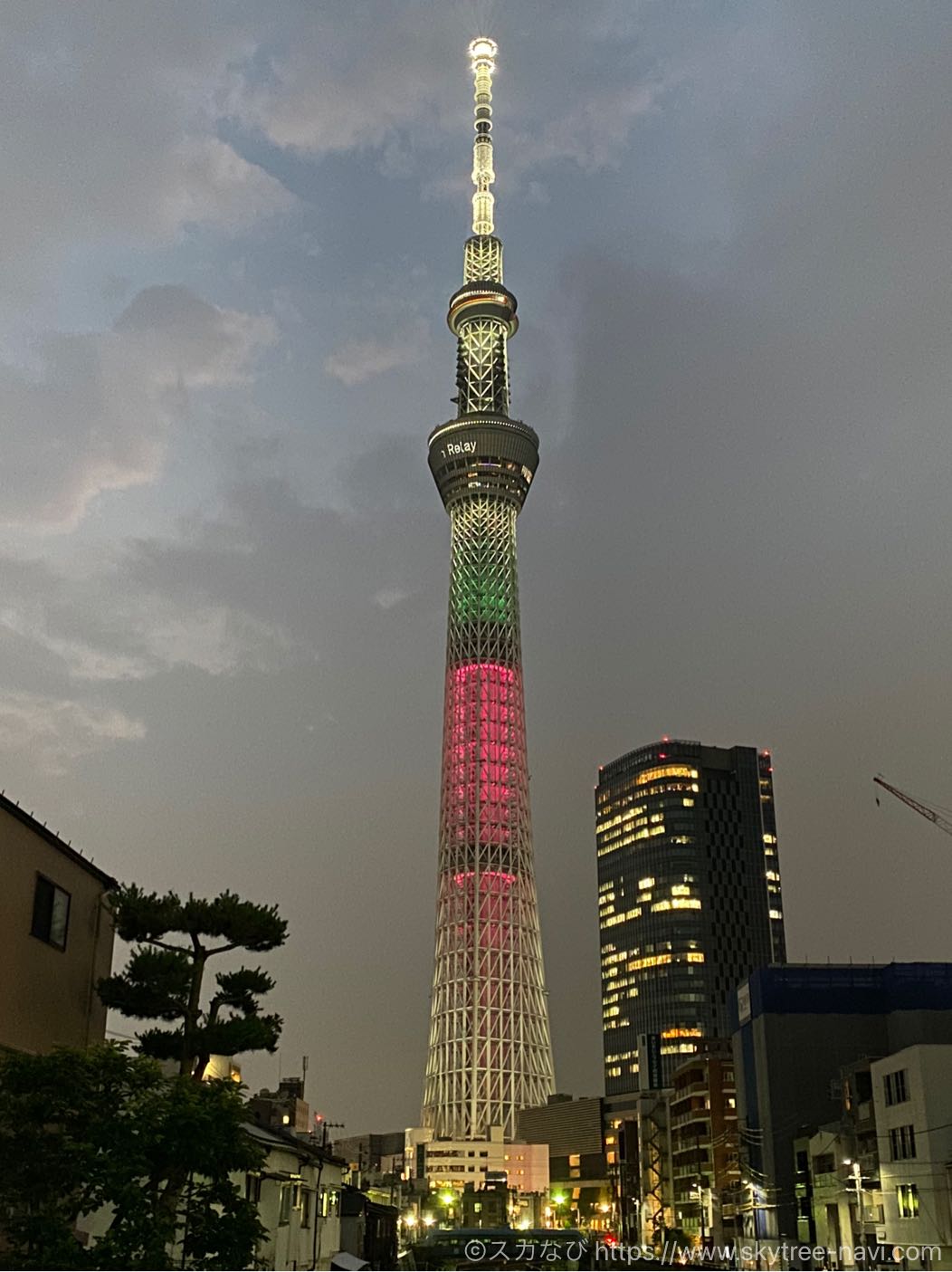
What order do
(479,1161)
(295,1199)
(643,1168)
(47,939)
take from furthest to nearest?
1. (479,1161)
2. (643,1168)
3. (295,1199)
4. (47,939)

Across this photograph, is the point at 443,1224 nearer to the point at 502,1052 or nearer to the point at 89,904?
the point at 502,1052

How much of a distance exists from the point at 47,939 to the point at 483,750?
Answer: 16075 centimetres

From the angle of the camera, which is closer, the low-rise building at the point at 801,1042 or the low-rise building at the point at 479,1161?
the low-rise building at the point at 801,1042

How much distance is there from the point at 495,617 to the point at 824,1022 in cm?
9594

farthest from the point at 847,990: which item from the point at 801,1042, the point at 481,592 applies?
the point at 481,592

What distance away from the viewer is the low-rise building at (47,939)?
2847 centimetres

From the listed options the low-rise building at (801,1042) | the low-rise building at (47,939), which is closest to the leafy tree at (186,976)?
the low-rise building at (47,939)

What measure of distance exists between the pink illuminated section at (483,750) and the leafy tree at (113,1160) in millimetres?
161054

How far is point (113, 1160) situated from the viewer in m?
24.5

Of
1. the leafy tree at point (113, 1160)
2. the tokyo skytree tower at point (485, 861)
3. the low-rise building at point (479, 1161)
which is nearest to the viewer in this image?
the leafy tree at point (113, 1160)

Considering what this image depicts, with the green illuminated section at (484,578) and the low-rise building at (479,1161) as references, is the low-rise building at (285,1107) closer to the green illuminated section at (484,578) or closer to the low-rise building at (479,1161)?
the low-rise building at (479,1161)

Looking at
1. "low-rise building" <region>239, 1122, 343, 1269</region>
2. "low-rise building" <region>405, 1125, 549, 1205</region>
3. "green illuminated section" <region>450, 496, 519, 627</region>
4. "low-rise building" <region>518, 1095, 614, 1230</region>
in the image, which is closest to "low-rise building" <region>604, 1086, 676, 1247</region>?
"low-rise building" <region>518, 1095, 614, 1230</region>

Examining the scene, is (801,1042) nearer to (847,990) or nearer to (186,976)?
(847,990)

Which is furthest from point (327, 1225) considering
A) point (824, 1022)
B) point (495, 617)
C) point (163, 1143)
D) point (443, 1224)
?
point (495, 617)
